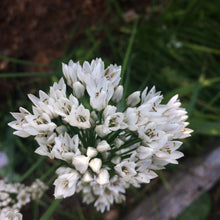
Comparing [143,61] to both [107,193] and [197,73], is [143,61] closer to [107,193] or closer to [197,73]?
[197,73]

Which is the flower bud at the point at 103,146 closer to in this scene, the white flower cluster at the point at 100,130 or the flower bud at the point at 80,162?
the white flower cluster at the point at 100,130

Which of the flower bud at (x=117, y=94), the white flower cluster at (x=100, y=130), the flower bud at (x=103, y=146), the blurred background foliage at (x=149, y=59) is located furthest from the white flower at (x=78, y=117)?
the blurred background foliage at (x=149, y=59)

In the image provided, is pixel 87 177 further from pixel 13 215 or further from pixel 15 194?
pixel 15 194

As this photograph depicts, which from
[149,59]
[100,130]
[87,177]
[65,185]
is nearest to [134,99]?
[100,130]

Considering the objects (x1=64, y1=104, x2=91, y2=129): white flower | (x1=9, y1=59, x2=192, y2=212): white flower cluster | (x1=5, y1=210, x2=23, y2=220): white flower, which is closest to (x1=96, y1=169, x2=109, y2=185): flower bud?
(x1=9, y1=59, x2=192, y2=212): white flower cluster

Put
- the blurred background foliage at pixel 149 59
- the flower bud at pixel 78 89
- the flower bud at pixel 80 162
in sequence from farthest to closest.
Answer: the blurred background foliage at pixel 149 59 < the flower bud at pixel 78 89 < the flower bud at pixel 80 162

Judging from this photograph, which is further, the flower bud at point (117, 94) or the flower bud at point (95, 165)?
the flower bud at point (117, 94)

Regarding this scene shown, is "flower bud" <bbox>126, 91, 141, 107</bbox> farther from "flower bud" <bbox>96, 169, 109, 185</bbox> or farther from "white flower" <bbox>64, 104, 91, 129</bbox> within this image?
"flower bud" <bbox>96, 169, 109, 185</bbox>
